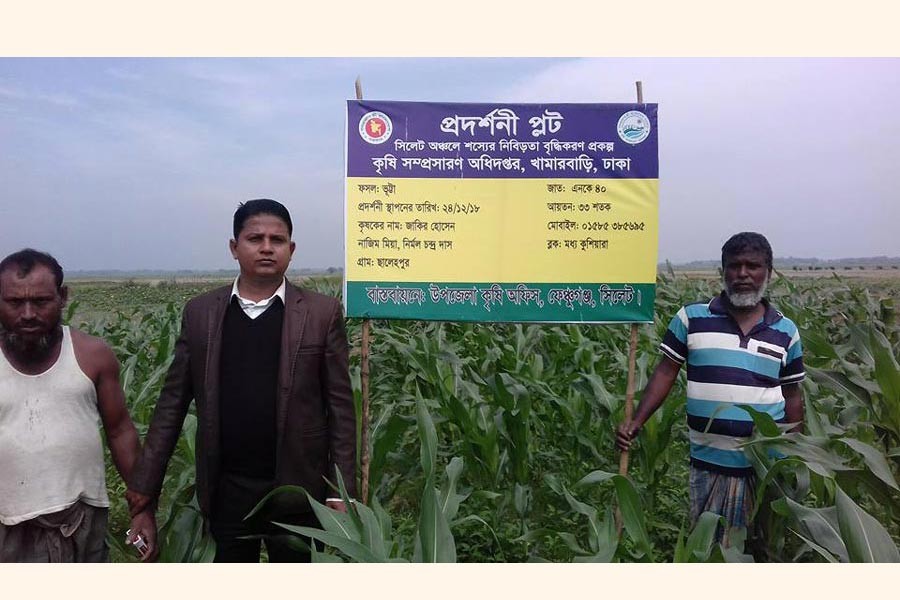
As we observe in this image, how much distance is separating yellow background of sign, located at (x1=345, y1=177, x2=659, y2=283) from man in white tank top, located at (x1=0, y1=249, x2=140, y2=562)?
3.33ft

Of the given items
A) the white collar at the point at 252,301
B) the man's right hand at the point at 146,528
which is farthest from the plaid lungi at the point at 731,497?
the man's right hand at the point at 146,528

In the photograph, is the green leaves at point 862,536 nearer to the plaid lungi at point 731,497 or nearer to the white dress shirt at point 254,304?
the plaid lungi at point 731,497

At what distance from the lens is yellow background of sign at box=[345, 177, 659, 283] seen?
2.57 meters

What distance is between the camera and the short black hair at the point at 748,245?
2.42 metres

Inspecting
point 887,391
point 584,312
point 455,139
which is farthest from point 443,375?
point 887,391

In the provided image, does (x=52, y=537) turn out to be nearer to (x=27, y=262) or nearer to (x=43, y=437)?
(x=43, y=437)

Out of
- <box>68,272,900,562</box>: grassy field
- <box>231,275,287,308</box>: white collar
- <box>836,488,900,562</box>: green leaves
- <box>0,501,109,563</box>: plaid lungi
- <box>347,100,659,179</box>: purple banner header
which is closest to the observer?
<box>836,488,900,562</box>: green leaves

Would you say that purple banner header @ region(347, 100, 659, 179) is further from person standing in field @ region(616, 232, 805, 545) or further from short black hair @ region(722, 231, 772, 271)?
person standing in field @ region(616, 232, 805, 545)

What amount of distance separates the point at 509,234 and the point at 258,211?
1.01 m

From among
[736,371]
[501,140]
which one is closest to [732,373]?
[736,371]

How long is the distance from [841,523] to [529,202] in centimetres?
153

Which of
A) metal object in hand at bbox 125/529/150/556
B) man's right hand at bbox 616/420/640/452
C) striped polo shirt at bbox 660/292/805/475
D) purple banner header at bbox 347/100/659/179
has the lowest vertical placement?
metal object in hand at bbox 125/529/150/556

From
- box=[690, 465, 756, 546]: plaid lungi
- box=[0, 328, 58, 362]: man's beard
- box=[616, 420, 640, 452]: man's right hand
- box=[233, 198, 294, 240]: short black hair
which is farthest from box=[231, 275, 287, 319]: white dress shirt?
box=[690, 465, 756, 546]: plaid lungi

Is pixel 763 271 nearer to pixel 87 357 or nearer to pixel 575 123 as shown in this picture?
pixel 575 123
